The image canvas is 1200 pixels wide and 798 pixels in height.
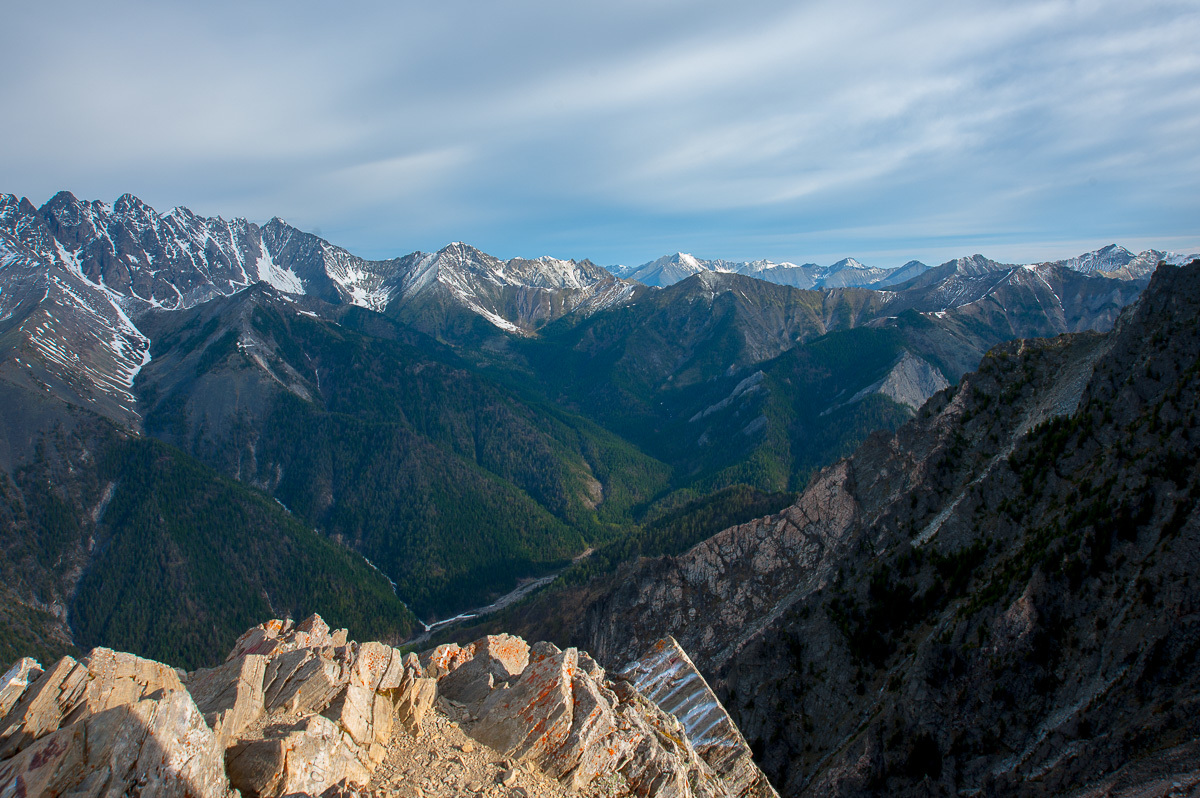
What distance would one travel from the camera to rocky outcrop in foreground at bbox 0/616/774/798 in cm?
2019

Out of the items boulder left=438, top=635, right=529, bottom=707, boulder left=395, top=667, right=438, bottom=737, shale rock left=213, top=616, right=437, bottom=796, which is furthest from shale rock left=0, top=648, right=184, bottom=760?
boulder left=438, top=635, right=529, bottom=707

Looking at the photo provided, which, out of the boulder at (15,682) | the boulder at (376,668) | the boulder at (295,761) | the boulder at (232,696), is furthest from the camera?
the boulder at (376,668)

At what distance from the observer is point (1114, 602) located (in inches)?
1718

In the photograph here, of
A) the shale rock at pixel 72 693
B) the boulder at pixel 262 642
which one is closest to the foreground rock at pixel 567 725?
the boulder at pixel 262 642

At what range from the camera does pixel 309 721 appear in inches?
1011

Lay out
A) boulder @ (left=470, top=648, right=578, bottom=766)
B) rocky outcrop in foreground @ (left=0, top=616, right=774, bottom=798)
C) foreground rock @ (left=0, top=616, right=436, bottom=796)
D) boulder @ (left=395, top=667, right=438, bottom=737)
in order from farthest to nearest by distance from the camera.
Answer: boulder @ (left=395, top=667, right=438, bottom=737)
boulder @ (left=470, top=648, right=578, bottom=766)
rocky outcrop in foreground @ (left=0, top=616, right=774, bottom=798)
foreground rock @ (left=0, top=616, right=436, bottom=796)

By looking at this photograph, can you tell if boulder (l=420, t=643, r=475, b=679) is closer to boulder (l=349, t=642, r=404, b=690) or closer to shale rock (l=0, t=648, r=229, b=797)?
boulder (l=349, t=642, r=404, b=690)

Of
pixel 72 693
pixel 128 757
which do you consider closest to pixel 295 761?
pixel 128 757

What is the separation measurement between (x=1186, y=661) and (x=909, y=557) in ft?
94.0

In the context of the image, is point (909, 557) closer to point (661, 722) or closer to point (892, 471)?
point (892, 471)

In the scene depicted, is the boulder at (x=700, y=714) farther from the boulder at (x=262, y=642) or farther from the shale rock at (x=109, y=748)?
the shale rock at (x=109, y=748)

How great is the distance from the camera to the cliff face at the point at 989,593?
40.1 meters

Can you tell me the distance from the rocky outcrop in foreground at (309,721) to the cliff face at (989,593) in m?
19.6

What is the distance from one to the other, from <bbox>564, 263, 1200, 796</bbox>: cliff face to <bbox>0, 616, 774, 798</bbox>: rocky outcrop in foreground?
19641 mm
